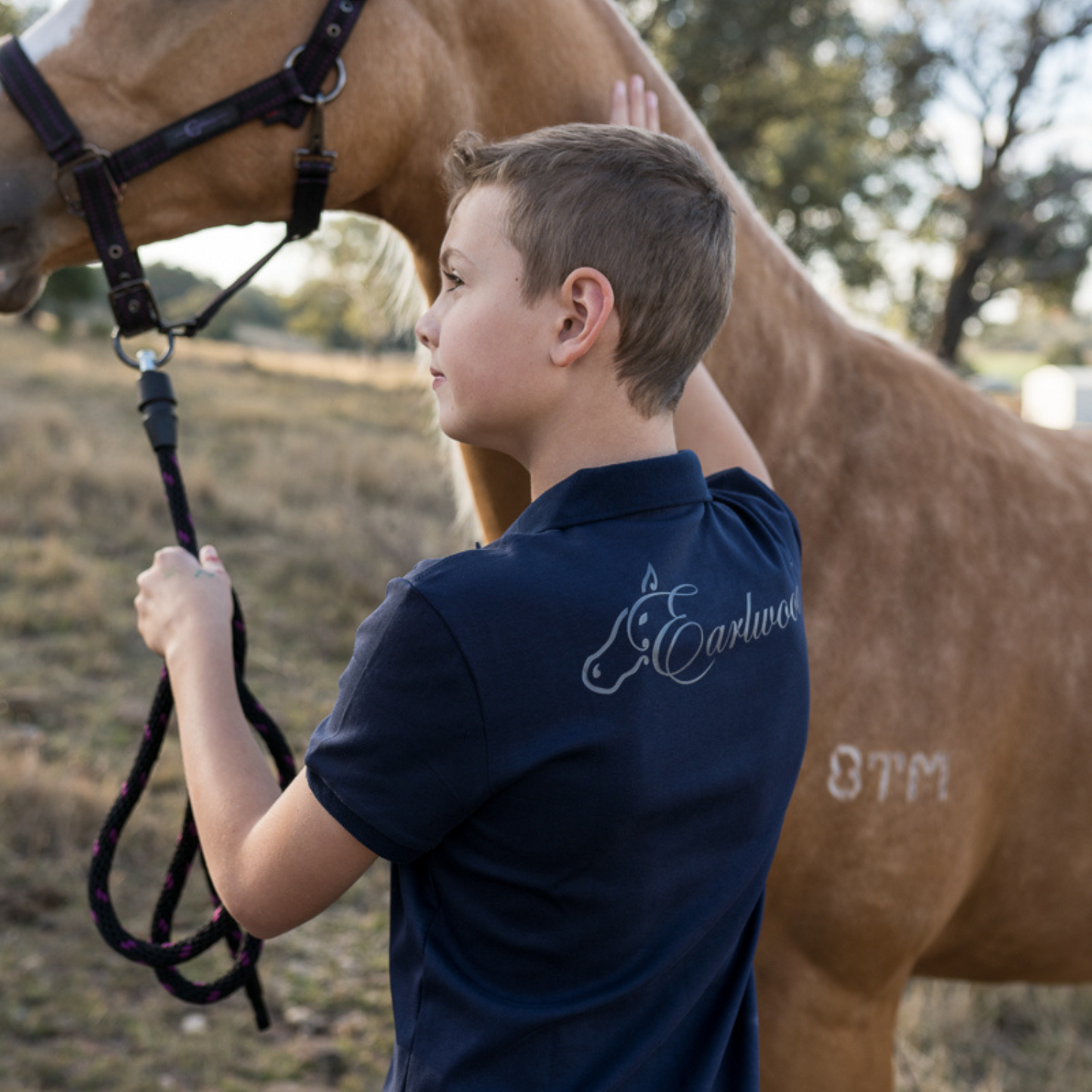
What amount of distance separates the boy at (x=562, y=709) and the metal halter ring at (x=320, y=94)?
56 cm

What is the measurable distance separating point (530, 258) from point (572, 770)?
0.47 metres

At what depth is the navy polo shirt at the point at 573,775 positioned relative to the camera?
82 cm

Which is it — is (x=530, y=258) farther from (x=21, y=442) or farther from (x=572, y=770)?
(x=21, y=442)

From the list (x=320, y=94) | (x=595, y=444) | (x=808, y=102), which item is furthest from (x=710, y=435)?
(x=808, y=102)

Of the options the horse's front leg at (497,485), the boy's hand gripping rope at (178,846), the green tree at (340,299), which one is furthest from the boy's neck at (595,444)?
the green tree at (340,299)

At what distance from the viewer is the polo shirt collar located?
904 mm

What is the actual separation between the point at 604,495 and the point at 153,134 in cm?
100

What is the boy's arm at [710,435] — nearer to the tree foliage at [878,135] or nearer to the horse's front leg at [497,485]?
the horse's front leg at [497,485]

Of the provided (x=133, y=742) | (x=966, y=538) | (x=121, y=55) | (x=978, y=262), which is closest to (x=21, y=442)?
(x=133, y=742)

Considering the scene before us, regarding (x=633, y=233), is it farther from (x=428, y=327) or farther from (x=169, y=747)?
(x=169, y=747)

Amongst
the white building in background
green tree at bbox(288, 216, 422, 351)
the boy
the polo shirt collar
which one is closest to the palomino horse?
the boy

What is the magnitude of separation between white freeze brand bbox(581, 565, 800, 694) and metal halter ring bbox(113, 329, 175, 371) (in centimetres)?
96

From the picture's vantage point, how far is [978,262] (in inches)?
604

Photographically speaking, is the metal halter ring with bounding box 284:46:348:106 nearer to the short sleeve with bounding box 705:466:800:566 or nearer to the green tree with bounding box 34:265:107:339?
the short sleeve with bounding box 705:466:800:566
